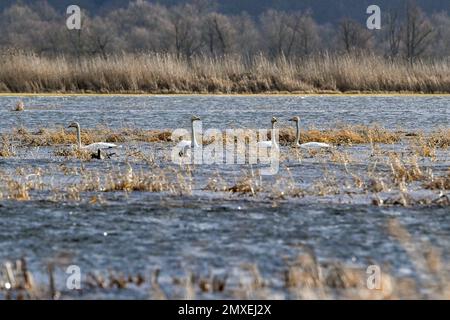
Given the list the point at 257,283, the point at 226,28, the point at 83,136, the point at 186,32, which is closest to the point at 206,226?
the point at 257,283

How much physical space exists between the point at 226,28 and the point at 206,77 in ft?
113

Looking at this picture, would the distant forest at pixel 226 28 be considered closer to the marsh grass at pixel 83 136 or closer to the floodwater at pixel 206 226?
the marsh grass at pixel 83 136

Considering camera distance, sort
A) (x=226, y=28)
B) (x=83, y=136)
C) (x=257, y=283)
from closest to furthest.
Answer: (x=257, y=283) < (x=83, y=136) < (x=226, y=28)

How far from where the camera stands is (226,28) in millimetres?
69188

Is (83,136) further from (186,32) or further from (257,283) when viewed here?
(186,32)

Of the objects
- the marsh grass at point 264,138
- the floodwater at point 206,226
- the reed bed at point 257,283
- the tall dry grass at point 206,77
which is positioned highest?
the tall dry grass at point 206,77

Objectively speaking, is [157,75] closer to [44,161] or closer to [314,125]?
[314,125]

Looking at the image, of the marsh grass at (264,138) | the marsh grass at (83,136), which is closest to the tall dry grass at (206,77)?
the marsh grass at (83,136)

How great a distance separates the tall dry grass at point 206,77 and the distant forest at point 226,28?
1964 cm

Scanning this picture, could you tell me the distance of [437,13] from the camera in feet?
321

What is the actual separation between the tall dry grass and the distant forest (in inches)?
773

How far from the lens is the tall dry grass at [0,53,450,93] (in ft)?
114

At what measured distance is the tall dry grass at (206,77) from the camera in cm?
3478

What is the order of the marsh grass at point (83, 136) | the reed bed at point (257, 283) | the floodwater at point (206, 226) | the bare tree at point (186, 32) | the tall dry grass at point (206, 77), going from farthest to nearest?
the bare tree at point (186, 32) → the tall dry grass at point (206, 77) → the marsh grass at point (83, 136) → the floodwater at point (206, 226) → the reed bed at point (257, 283)
